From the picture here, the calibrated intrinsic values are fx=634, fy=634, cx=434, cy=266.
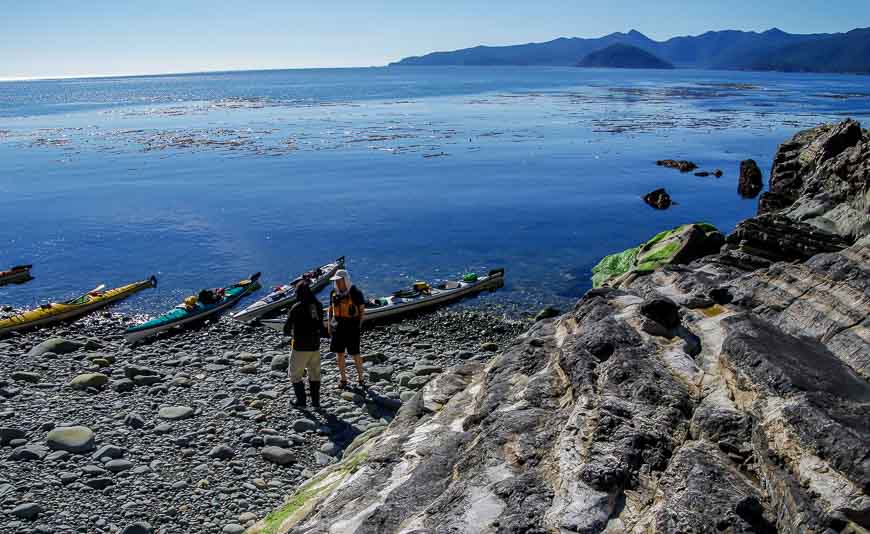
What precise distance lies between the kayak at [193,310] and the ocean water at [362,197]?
2924 millimetres

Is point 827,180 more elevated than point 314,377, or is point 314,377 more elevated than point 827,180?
point 827,180

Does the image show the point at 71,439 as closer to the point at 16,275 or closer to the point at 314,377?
the point at 314,377

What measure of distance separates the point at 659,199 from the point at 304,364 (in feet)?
123

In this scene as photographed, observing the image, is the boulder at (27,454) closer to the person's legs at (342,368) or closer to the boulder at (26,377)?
the boulder at (26,377)

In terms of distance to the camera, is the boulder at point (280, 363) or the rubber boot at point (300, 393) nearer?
the rubber boot at point (300, 393)

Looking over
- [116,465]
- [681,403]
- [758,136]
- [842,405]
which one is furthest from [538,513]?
[758,136]

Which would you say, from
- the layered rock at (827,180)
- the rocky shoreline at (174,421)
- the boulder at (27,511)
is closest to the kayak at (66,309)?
the rocky shoreline at (174,421)

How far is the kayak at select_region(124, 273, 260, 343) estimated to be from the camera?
2302cm

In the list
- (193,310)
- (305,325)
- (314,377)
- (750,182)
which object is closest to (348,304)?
(305,325)

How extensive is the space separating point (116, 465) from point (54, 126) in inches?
4235

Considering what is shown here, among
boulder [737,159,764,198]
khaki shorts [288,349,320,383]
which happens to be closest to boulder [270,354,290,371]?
khaki shorts [288,349,320,383]

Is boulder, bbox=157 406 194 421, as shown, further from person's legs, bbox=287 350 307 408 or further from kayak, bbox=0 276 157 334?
kayak, bbox=0 276 157 334

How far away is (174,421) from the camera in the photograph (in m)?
15.9

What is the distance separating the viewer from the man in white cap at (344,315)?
51.2ft
